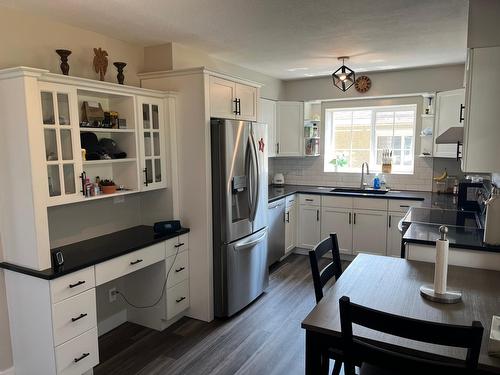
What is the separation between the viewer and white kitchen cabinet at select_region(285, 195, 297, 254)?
15.9 feet

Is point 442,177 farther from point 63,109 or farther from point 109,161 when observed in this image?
point 63,109

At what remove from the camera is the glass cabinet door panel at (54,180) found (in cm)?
238

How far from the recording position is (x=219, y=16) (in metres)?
2.63

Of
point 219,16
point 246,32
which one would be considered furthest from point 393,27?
point 219,16

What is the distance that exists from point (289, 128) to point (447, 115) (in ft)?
6.53

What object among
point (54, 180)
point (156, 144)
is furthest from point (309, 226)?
point (54, 180)

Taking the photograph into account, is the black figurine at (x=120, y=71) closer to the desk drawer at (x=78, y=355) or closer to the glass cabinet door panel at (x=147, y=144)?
the glass cabinet door panel at (x=147, y=144)

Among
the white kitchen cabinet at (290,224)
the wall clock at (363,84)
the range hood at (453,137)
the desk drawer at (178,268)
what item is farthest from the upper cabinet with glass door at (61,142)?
the wall clock at (363,84)

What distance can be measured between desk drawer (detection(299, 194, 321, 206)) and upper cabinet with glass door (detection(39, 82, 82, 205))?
3144 millimetres

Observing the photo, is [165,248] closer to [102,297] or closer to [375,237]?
[102,297]

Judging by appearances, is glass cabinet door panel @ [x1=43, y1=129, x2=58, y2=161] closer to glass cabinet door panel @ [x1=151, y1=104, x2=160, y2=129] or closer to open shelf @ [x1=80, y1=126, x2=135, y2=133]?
open shelf @ [x1=80, y1=126, x2=135, y2=133]

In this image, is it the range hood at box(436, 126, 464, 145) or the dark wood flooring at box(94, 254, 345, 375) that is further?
the range hood at box(436, 126, 464, 145)

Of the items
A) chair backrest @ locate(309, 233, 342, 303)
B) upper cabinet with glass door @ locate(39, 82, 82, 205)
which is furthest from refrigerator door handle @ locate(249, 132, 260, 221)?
upper cabinet with glass door @ locate(39, 82, 82, 205)

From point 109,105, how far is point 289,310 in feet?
7.82
